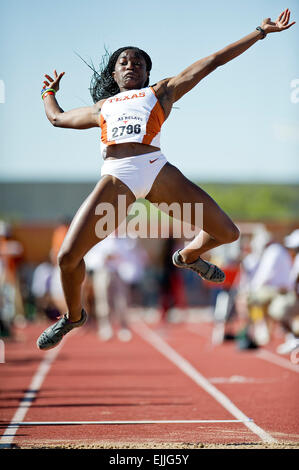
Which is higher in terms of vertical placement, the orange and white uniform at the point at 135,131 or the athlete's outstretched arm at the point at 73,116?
the athlete's outstretched arm at the point at 73,116

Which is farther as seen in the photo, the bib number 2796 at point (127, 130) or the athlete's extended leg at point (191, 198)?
the athlete's extended leg at point (191, 198)

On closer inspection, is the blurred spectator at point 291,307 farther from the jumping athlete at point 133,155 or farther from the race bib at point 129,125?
the race bib at point 129,125

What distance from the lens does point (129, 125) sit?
4.96 metres

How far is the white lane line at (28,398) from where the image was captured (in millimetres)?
5598

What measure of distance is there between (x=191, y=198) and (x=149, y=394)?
3458 mm

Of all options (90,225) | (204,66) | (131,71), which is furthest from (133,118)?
(90,225)

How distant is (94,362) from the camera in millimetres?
11172

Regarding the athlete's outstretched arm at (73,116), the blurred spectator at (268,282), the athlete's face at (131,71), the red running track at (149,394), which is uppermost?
the blurred spectator at (268,282)

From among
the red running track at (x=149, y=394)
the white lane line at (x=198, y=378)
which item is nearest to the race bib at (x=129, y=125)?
the red running track at (x=149, y=394)

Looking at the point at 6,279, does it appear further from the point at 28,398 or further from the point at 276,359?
the point at 28,398

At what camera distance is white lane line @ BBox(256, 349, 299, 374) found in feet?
32.9

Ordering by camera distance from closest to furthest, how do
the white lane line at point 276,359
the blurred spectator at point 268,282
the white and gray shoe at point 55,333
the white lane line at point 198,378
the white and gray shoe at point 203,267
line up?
the white and gray shoe at point 55,333 < the white and gray shoe at point 203,267 < the white lane line at point 198,378 < the white lane line at point 276,359 < the blurred spectator at point 268,282
